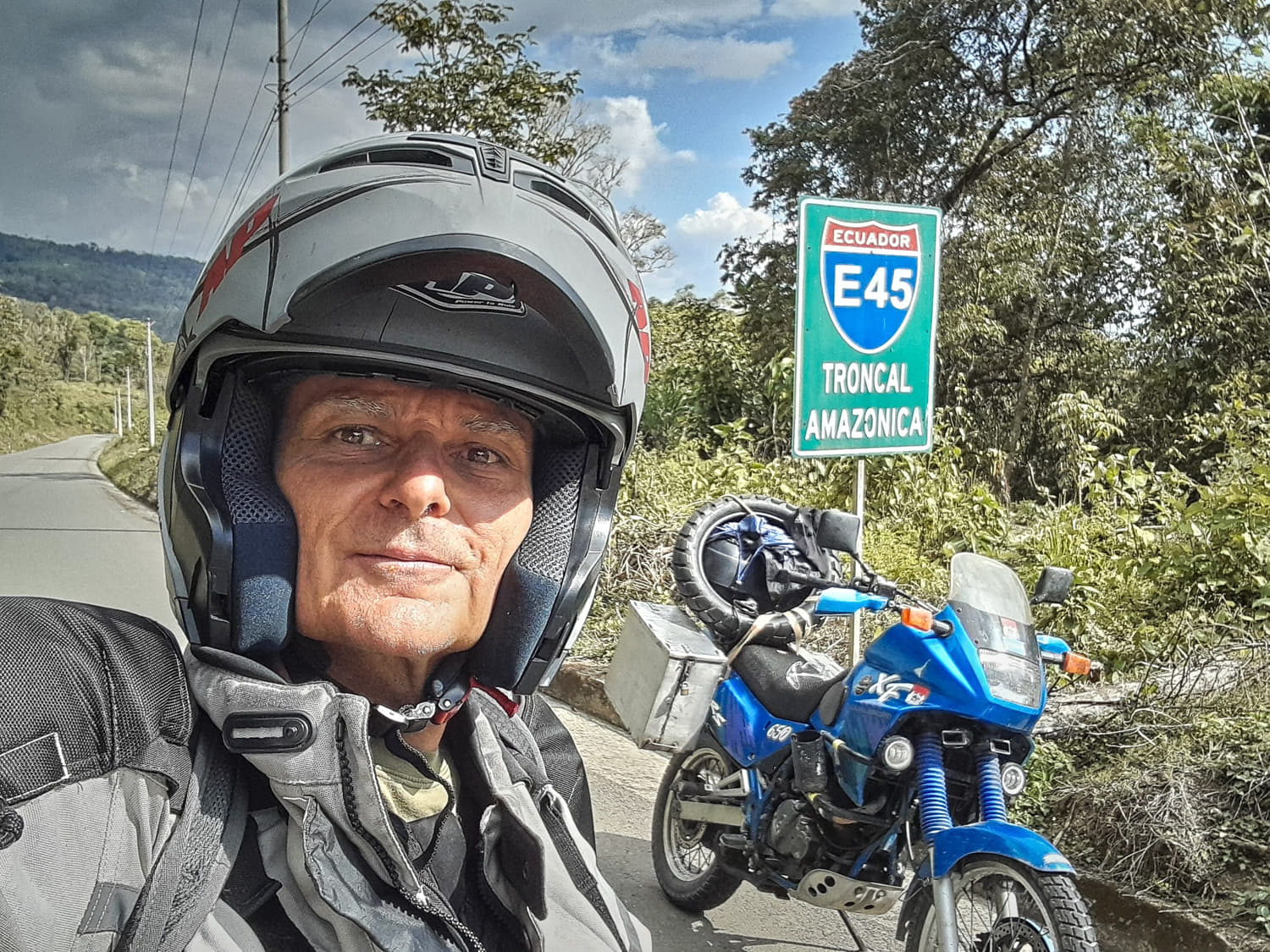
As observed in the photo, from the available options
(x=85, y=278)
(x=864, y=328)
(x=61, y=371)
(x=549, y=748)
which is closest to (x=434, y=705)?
(x=549, y=748)

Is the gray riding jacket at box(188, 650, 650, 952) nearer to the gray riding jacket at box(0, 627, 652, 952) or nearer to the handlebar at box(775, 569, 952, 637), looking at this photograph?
the gray riding jacket at box(0, 627, 652, 952)

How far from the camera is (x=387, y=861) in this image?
3.27 feet

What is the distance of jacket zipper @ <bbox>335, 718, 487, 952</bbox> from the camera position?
99 centimetres

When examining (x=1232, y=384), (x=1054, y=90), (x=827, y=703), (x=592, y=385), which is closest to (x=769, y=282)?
(x=1054, y=90)

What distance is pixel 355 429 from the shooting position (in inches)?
47.9

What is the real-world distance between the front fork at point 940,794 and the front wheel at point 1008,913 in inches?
1.9

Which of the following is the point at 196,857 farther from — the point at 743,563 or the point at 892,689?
the point at 743,563

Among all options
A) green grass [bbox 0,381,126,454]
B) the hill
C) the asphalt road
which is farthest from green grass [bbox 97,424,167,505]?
the hill

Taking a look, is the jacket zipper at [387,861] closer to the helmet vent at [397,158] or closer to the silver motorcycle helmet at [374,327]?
the silver motorcycle helmet at [374,327]

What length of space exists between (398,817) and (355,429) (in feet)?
1.40

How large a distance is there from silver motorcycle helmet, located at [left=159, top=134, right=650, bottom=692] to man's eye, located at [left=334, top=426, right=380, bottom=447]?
71 millimetres

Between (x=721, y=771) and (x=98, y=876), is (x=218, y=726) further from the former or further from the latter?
(x=721, y=771)

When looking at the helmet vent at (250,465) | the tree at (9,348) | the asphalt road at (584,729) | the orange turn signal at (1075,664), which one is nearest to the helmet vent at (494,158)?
the helmet vent at (250,465)

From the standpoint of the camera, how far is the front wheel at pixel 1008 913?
212 cm
